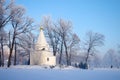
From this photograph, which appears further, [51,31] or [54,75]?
[51,31]

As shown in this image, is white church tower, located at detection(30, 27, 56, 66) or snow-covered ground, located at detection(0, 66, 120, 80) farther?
white church tower, located at detection(30, 27, 56, 66)

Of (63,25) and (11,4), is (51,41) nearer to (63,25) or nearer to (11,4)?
(63,25)

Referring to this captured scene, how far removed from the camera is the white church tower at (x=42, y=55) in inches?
2002

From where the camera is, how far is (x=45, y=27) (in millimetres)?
55438

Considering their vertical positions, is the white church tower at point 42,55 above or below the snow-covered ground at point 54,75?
above

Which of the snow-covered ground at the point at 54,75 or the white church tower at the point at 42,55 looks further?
the white church tower at the point at 42,55

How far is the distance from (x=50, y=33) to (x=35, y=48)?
6.27 meters

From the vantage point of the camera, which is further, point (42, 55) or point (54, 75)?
point (42, 55)

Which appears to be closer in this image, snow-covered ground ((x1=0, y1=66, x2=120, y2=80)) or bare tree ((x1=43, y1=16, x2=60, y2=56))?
snow-covered ground ((x1=0, y1=66, x2=120, y2=80))

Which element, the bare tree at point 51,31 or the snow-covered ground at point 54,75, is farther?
the bare tree at point 51,31

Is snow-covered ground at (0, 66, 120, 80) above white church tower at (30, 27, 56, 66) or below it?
below

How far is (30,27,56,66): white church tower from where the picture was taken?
2002 inches

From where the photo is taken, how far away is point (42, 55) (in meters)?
51.0

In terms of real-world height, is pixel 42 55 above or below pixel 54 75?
above
